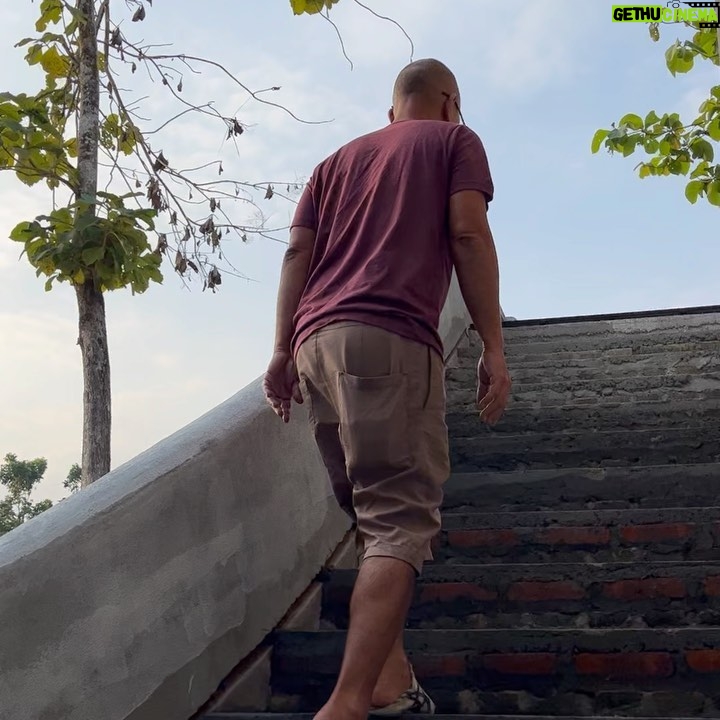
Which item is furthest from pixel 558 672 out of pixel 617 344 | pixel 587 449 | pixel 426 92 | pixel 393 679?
pixel 617 344

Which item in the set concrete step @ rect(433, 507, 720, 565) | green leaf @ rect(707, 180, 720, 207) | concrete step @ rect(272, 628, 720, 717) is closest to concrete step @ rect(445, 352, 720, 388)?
green leaf @ rect(707, 180, 720, 207)

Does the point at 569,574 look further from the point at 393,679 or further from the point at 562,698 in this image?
the point at 393,679

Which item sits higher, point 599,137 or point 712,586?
point 599,137

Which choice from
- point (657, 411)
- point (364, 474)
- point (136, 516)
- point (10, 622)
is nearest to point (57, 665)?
point (10, 622)

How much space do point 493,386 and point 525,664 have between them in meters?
0.72

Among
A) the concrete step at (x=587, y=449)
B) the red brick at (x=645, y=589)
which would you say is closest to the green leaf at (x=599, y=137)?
the concrete step at (x=587, y=449)

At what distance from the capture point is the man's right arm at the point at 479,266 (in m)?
2.03

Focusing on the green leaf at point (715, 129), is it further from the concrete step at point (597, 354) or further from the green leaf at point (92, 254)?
the green leaf at point (92, 254)

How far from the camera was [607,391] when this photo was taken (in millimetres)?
4602

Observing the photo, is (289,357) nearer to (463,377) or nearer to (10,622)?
(10,622)

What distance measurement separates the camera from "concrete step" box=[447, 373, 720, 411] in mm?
4449

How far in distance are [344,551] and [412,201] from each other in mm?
1447

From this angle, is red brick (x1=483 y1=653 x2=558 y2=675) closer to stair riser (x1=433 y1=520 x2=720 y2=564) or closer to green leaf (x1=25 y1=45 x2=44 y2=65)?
stair riser (x1=433 y1=520 x2=720 y2=564)

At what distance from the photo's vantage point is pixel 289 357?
225 centimetres
